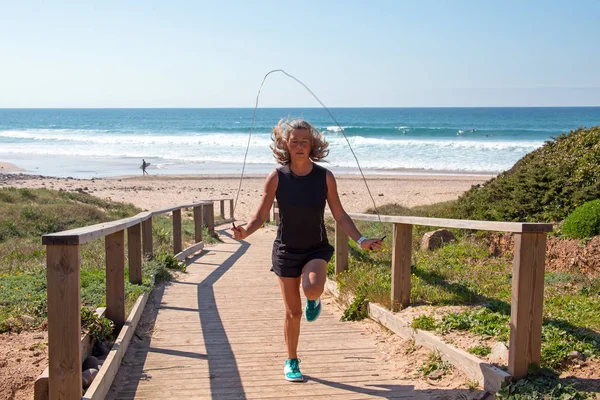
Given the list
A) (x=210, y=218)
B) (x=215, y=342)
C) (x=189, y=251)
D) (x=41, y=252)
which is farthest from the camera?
(x=210, y=218)

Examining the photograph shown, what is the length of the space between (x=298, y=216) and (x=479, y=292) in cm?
255

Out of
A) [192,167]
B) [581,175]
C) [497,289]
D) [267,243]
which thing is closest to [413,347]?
[497,289]

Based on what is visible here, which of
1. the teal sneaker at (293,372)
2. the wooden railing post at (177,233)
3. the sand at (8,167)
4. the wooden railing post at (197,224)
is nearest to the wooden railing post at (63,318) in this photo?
the teal sneaker at (293,372)

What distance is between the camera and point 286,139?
14.5 ft

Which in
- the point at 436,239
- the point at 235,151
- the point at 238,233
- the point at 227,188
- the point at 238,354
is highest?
the point at 238,233

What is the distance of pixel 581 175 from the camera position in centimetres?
855

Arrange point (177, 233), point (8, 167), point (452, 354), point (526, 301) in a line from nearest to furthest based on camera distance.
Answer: point (526, 301) → point (452, 354) → point (177, 233) → point (8, 167)

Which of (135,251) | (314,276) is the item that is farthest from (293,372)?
(135,251)

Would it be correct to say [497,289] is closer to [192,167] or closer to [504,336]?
[504,336]

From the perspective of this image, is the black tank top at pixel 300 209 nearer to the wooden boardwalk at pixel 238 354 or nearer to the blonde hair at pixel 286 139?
the blonde hair at pixel 286 139

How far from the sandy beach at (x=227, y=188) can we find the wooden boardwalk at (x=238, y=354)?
14031 millimetres

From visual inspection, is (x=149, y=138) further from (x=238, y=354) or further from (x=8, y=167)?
(x=238, y=354)

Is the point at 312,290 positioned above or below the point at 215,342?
above

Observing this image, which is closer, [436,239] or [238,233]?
[238,233]
